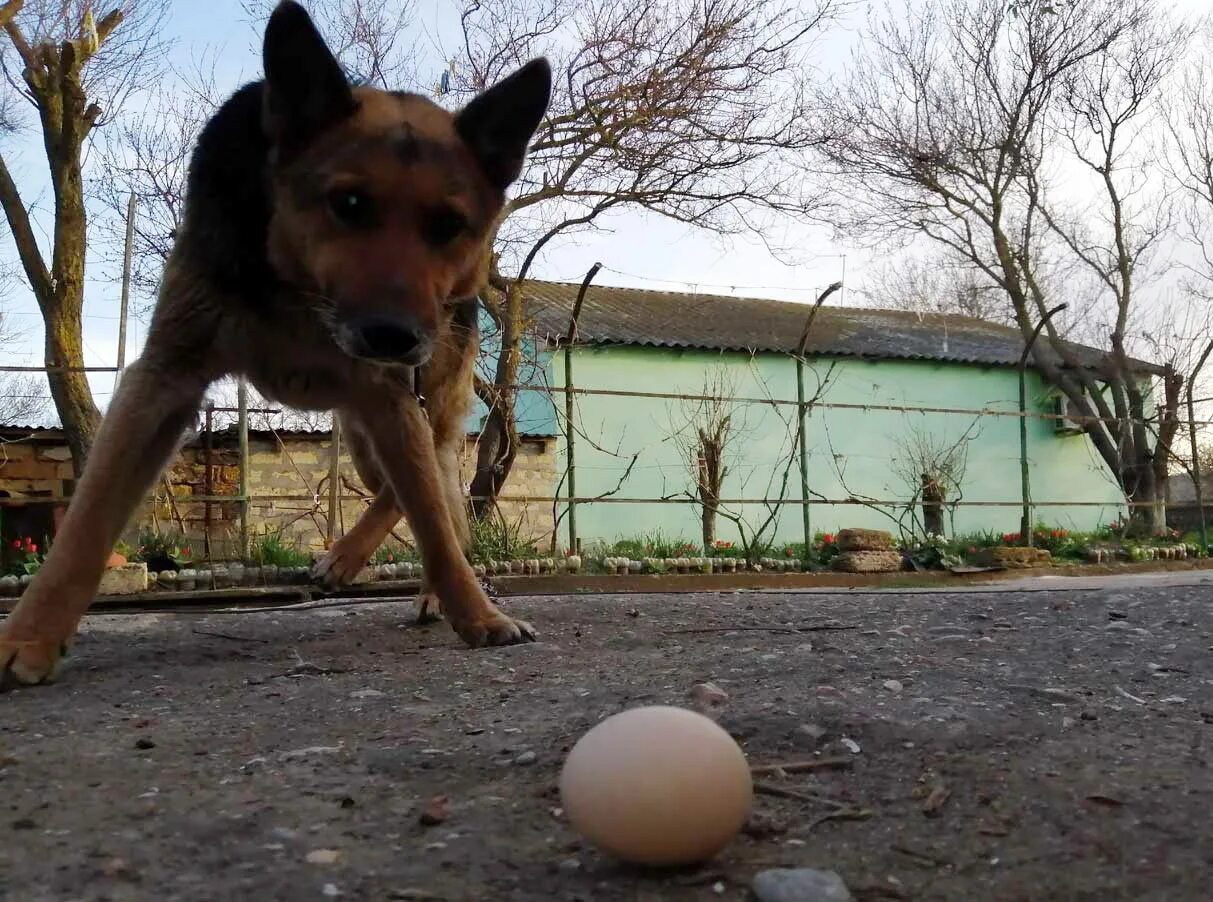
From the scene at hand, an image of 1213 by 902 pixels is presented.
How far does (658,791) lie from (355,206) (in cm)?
205

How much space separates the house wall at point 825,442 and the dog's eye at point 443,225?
1073 cm

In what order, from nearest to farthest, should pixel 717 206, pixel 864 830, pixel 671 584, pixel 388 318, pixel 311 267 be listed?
pixel 864 830 < pixel 388 318 < pixel 311 267 < pixel 671 584 < pixel 717 206

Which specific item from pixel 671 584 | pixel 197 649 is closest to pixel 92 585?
pixel 197 649

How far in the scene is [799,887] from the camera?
139 cm

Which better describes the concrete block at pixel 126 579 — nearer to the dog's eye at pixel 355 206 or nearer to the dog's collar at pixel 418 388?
the dog's collar at pixel 418 388

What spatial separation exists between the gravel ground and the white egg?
5cm

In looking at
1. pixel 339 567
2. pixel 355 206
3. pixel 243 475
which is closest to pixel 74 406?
pixel 243 475

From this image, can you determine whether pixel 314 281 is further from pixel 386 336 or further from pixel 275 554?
pixel 275 554

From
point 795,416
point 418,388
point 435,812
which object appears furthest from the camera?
point 795,416

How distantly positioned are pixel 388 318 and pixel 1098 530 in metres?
16.7

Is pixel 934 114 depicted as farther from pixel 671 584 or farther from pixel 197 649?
pixel 197 649

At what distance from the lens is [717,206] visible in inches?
459

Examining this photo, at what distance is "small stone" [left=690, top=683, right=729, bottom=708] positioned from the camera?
8.00 feet

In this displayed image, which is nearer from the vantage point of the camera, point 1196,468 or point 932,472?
point 932,472
